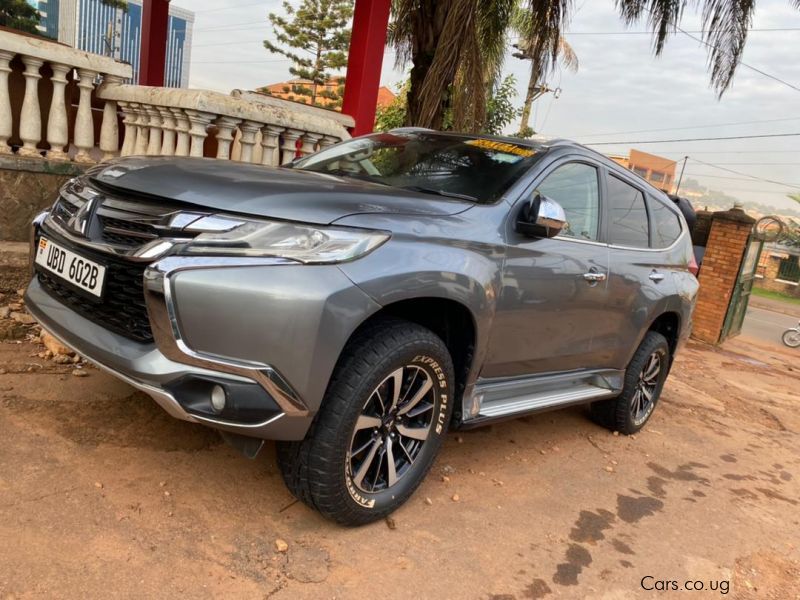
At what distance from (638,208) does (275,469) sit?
2809 millimetres

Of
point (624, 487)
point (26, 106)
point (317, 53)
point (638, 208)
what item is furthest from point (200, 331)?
point (317, 53)

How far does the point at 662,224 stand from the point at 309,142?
9.34 ft

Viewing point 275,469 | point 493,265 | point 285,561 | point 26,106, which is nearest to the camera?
point 285,561

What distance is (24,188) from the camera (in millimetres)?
4391

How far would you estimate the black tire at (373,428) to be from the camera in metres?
2.30

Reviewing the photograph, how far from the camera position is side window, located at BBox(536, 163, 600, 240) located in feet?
10.8

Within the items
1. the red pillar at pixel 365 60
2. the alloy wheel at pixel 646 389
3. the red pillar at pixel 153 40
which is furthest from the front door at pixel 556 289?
the red pillar at pixel 153 40

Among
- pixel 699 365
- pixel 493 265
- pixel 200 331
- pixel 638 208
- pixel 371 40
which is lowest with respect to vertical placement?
pixel 699 365

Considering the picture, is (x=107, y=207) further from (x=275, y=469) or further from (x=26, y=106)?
(x=26, y=106)

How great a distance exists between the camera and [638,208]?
4.12 m

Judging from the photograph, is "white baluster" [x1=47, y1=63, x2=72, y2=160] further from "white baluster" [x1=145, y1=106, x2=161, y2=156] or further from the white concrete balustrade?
"white baluster" [x1=145, y1=106, x2=161, y2=156]

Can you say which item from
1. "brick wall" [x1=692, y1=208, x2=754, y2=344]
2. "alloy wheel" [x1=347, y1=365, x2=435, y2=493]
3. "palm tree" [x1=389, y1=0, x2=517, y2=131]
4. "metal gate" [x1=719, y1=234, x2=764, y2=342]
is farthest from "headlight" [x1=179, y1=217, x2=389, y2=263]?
"metal gate" [x1=719, y1=234, x2=764, y2=342]

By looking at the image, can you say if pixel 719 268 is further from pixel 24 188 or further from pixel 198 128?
pixel 24 188

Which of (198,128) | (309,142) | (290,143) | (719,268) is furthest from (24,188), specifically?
(719,268)
